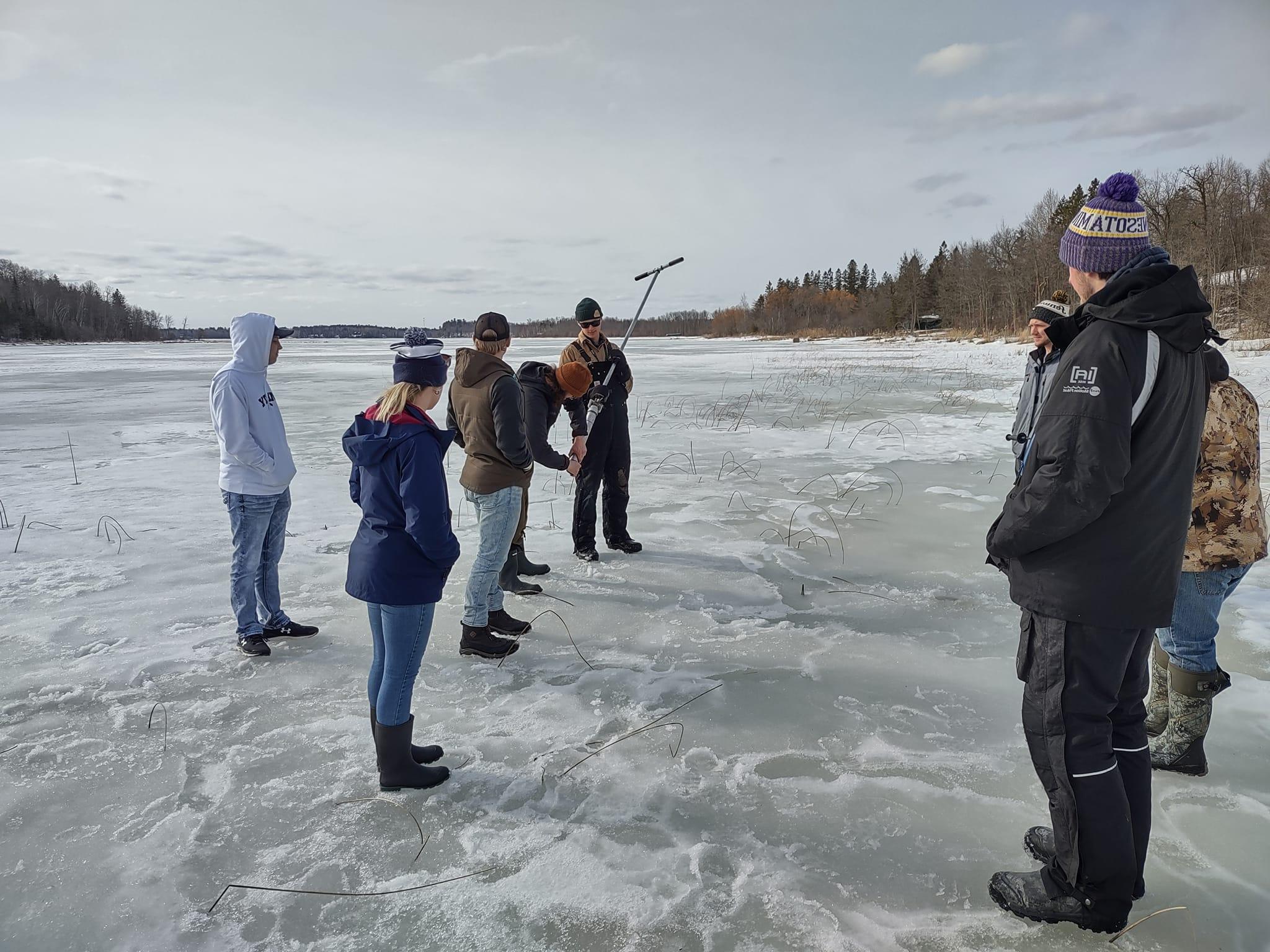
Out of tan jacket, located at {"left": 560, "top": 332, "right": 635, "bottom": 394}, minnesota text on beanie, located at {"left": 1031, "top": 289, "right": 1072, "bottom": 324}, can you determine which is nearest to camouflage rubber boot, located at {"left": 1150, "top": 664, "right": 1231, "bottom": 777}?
minnesota text on beanie, located at {"left": 1031, "top": 289, "right": 1072, "bottom": 324}

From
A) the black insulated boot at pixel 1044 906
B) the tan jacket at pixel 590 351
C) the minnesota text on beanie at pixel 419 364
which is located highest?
the tan jacket at pixel 590 351

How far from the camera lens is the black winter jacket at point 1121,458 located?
5.57 feet

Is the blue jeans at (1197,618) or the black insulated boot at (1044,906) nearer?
the black insulated boot at (1044,906)

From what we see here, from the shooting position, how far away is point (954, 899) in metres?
2.15

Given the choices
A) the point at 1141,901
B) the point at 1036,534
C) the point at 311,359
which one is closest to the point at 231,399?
the point at 1036,534

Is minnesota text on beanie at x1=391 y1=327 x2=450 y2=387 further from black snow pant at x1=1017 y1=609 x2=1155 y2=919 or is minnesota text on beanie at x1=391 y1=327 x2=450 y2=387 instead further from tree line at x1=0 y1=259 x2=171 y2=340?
tree line at x1=0 y1=259 x2=171 y2=340

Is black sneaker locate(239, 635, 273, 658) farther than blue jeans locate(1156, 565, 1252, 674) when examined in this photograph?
Yes

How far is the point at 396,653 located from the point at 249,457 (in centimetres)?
179

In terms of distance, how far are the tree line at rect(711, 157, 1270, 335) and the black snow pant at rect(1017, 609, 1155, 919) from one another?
5570 millimetres

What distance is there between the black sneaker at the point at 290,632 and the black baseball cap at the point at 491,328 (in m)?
1.93

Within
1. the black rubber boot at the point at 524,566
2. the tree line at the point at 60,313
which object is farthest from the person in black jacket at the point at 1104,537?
the tree line at the point at 60,313

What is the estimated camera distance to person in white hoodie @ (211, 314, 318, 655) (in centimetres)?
372

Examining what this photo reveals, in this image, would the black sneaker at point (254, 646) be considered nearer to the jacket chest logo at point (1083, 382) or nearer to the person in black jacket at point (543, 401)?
the person in black jacket at point (543, 401)

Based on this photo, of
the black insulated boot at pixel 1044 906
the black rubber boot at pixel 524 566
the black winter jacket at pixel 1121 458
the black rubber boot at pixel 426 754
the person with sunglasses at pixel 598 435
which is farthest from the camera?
the person with sunglasses at pixel 598 435
